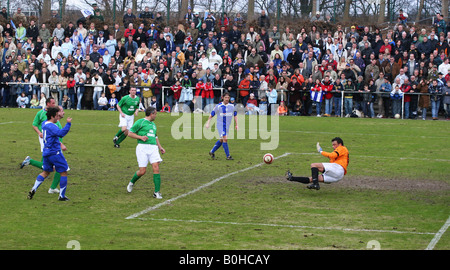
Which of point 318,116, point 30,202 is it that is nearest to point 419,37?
point 318,116

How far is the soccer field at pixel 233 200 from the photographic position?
10.4m

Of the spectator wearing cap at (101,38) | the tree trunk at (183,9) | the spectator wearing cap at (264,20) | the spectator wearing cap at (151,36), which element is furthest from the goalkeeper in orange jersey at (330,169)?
the tree trunk at (183,9)

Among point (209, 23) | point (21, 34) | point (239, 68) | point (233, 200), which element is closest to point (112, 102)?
point (239, 68)

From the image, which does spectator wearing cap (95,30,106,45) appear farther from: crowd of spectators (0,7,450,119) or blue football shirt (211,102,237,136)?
blue football shirt (211,102,237,136)

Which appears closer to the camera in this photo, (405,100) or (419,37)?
(405,100)

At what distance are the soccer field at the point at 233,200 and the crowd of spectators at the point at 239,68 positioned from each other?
24.6ft

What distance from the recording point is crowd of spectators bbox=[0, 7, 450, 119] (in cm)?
3153

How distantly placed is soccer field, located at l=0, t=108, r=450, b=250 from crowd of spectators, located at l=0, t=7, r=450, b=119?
24.6ft

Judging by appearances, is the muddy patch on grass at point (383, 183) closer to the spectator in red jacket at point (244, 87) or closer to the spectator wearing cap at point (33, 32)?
the spectator in red jacket at point (244, 87)

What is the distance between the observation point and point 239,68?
108 ft

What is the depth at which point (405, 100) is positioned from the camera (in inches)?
1222

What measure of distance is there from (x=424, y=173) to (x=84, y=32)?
2576cm

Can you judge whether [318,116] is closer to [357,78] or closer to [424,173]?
[357,78]

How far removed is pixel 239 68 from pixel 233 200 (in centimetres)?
2005
